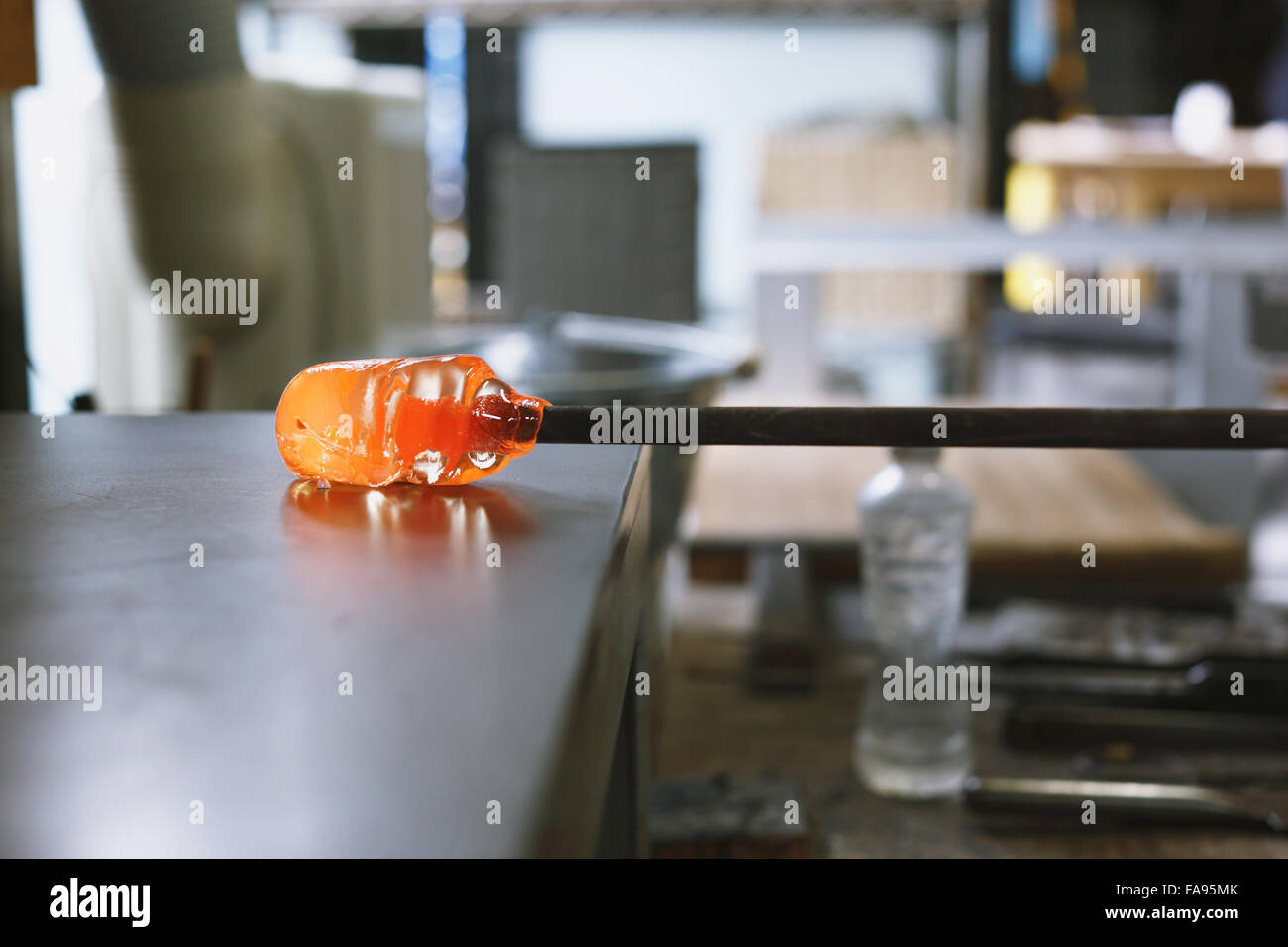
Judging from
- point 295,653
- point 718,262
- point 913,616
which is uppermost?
point 718,262

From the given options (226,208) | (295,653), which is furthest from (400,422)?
(226,208)

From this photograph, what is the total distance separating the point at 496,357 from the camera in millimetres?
1302

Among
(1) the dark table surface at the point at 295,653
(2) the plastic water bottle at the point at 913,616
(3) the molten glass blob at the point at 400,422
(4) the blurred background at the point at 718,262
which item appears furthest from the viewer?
(4) the blurred background at the point at 718,262

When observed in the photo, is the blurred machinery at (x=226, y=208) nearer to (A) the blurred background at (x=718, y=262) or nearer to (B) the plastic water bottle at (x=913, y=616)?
(A) the blurred background at (x=718, y=262)

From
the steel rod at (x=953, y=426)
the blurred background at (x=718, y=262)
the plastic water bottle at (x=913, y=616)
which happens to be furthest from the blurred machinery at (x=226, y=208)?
the steel rod at (x=953, y=426)

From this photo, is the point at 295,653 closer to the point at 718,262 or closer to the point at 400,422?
the point at 400,422

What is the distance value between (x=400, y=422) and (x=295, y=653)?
0.20m

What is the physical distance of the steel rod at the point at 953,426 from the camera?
0.57 metres

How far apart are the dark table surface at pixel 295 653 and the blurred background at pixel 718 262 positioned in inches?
18.0

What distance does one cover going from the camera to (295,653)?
35 cm

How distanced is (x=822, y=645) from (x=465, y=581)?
0.99 metres
